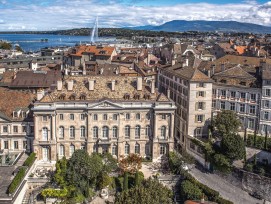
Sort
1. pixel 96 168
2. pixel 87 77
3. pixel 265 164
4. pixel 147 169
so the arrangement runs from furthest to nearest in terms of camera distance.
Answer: pixel 87 77 → pixel 147 169 → pixel 265 164 → pixel 96 168

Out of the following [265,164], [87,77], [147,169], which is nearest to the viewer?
[265,164]

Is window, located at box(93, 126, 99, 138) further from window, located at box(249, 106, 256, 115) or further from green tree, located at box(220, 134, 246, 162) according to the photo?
window, located at box(249, 106, 256, 115)

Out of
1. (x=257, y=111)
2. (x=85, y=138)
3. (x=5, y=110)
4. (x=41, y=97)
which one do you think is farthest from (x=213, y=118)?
(x=5, y=110)

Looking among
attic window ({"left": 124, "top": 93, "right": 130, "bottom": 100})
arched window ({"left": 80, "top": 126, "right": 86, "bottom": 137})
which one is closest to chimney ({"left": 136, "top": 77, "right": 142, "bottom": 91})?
attic window ({"left": 124, "top": 93, "right": 130, "bottom": 100})

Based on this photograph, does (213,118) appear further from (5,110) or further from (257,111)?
(5,110)

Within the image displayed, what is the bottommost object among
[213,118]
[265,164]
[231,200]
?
[231,200]

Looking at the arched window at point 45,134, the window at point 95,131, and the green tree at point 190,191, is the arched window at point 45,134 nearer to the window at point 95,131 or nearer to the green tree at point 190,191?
the window at point 95,131

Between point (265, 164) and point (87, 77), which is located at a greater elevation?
point (87, 77)
